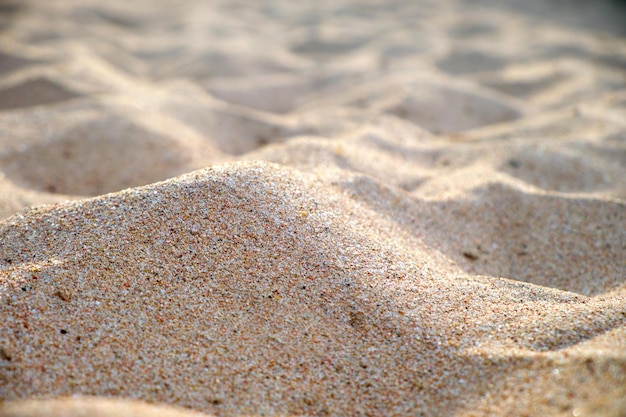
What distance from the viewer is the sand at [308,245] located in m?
1.19

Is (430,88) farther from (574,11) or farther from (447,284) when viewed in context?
(574,11)

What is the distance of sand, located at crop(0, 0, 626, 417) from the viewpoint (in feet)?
3.90

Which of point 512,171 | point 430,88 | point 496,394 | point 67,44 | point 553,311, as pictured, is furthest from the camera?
point 67,44

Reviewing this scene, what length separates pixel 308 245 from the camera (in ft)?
5.10

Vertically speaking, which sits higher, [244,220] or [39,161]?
[244,220]

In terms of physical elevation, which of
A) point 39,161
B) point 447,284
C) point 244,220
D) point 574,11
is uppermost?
point 574,11

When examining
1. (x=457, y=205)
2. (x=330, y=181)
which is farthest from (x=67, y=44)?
(x=457, y=205)

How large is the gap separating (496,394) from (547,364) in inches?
6.0

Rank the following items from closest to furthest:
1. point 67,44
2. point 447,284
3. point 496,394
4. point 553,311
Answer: point 496,394 → point 553,311 → point 447,284 → point 67,44

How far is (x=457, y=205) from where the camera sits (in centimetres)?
205

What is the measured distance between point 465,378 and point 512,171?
4.91ft

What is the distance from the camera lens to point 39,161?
8.04 ft

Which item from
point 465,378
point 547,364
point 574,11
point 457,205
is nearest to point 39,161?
point 457,205

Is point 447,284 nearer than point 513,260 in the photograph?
Yes
